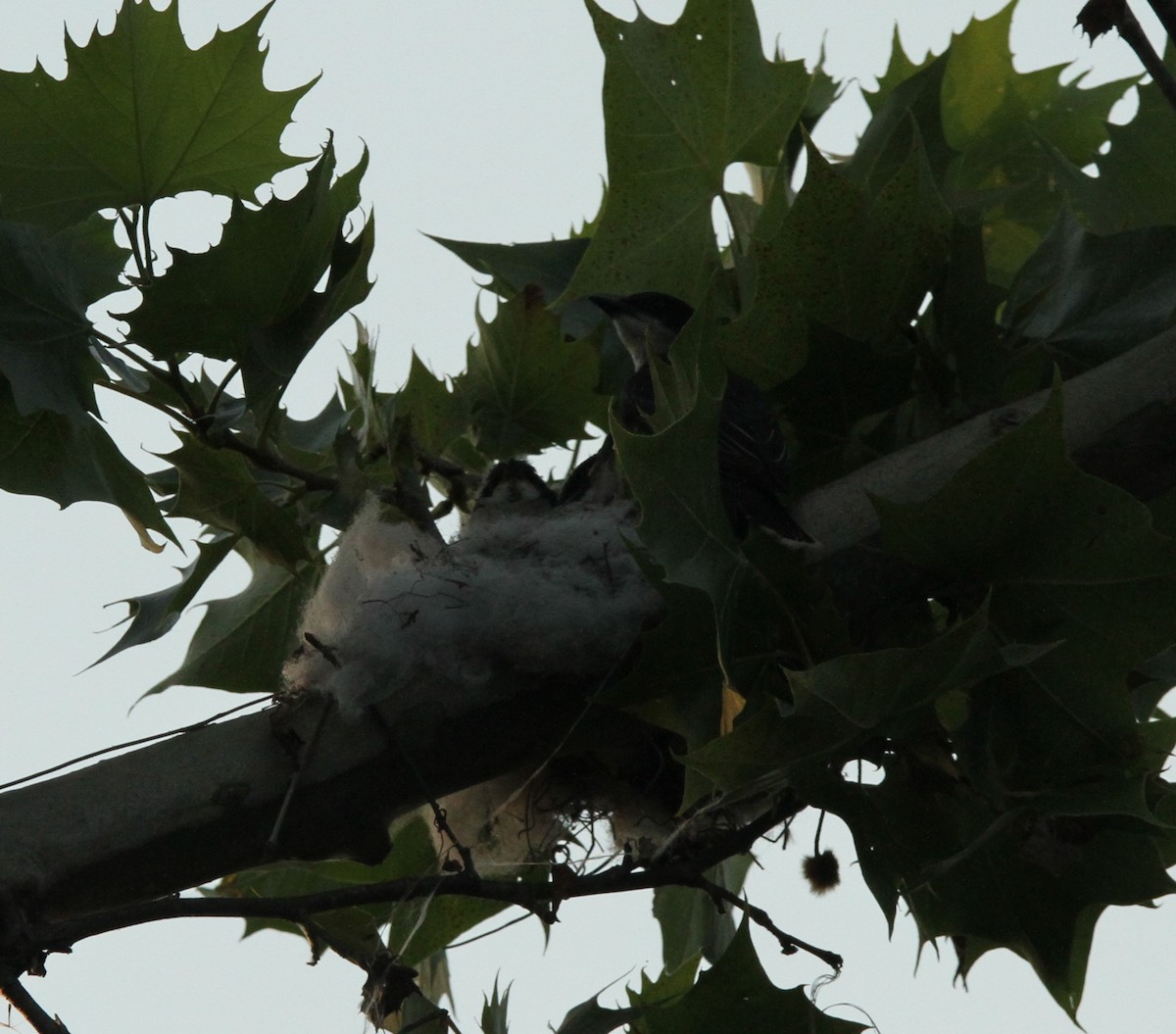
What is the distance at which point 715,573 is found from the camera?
1886 millimetres

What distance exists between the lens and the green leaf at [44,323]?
85.4 inches

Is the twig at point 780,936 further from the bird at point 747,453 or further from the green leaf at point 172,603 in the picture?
the green leaf at point 172,603

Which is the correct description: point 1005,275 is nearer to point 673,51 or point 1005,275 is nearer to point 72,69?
point 673,51

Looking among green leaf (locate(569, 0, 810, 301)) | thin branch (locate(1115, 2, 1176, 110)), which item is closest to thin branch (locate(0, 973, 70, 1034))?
green leaf (locate(569, 0, 810, 301))

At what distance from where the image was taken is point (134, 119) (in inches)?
94.8

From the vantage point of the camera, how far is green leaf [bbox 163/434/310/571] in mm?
2256

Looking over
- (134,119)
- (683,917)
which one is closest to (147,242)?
(134,119)

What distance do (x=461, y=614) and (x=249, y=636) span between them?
30.2 inches

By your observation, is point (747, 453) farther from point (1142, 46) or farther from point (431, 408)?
point (1142, 46)

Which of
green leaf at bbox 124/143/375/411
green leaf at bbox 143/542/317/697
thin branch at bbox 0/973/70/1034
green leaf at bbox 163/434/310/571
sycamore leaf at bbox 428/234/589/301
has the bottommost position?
thin branch at bbox 0/973/70/1034

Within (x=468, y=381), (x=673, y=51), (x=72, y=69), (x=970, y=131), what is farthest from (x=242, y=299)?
(x=970, y=131)

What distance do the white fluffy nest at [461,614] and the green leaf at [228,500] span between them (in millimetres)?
128

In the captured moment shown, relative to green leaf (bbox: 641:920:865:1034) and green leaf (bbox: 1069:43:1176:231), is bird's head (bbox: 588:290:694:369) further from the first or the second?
green leaf (bbox: 641:920:865:1034)

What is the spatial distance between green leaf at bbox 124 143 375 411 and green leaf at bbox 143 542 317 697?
62 centimetres
